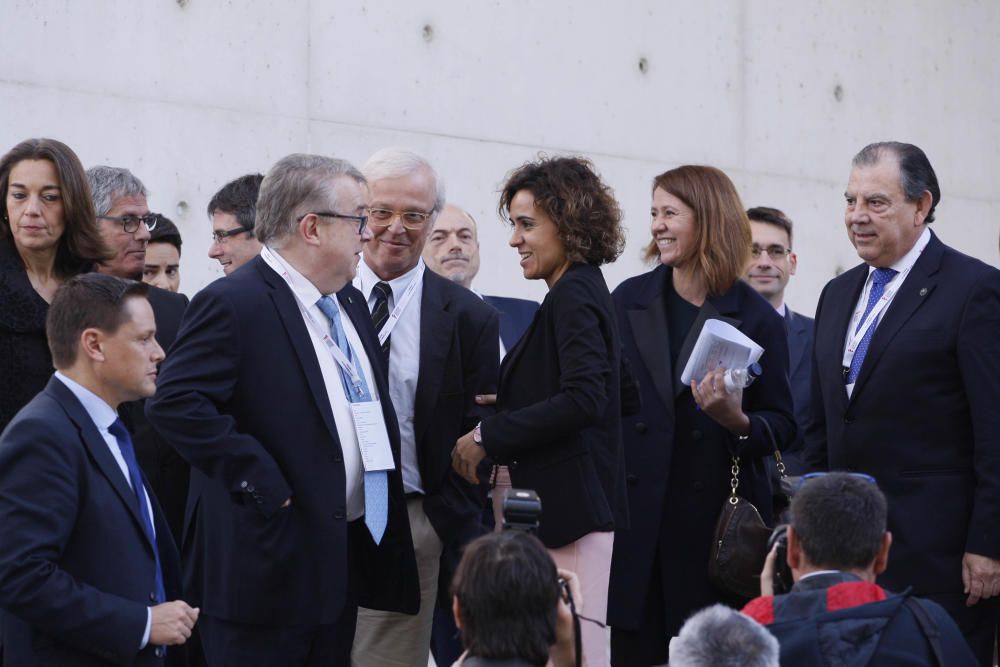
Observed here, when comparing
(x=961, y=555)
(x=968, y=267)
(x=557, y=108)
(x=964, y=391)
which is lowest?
(x=961, y=555)

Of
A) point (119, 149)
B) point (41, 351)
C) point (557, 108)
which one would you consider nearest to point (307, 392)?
point (41, 351)

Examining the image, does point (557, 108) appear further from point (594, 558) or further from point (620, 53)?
point (594, 558)

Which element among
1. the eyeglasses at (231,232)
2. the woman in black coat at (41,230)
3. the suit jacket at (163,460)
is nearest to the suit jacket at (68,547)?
the woman in black coat at (41,230)

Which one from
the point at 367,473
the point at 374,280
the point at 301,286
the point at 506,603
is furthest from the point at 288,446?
the point at 506,603

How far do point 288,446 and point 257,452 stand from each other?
14cm

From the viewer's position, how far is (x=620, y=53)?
8.07 meters

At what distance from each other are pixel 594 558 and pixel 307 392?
1.00 m

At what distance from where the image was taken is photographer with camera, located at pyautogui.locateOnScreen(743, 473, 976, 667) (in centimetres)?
272

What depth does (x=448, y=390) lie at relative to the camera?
13.8 ft

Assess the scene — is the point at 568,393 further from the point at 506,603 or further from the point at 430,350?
the point at 506,603

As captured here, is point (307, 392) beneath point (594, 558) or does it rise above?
above

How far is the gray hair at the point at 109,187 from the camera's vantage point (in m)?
4.69

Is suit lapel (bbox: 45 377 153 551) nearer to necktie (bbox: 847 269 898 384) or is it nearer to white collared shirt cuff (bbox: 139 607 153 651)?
white collared shirt cuff (bbox: 139 607 153 651)

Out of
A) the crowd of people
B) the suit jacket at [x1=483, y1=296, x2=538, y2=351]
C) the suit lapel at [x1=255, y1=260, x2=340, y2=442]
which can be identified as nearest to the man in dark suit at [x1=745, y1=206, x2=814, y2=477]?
the suit jacket at [x1=483, y1=296, x2=538, y2=351]
